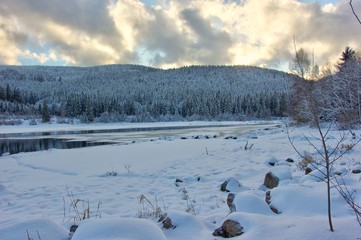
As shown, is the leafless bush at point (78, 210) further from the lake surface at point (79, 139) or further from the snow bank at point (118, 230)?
the lake surface at point (79, 139)

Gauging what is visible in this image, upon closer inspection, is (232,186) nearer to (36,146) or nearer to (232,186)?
(232,186)

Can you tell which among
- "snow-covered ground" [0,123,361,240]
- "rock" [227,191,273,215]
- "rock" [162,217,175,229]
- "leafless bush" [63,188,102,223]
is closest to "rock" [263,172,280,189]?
"snow-covered ground" [0,123,361,240]

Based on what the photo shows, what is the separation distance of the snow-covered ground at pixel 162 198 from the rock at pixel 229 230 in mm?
84

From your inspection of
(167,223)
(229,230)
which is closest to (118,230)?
(167,223)

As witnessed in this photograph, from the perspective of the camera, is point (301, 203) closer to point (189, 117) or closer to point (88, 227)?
point (88, 227)

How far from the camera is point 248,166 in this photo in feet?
36.9

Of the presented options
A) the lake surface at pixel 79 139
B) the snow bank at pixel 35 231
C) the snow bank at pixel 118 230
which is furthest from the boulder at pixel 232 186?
the lake surface at pixel 79 139

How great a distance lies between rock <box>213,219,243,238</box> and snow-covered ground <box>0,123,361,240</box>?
0.28 feet

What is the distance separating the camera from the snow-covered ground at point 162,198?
3484 millimetres

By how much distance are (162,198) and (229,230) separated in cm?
401

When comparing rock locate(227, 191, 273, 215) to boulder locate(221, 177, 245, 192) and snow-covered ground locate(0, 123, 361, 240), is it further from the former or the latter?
boulder locate(221, 177, 245, 192)

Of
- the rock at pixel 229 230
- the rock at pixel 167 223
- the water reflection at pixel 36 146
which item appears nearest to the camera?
the rock at pixel 229 230

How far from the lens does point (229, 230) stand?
3.87m

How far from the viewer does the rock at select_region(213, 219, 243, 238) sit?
149 inches
